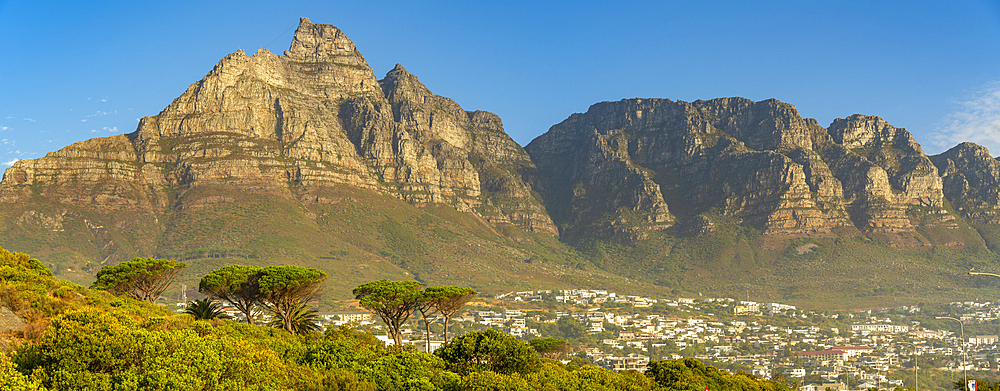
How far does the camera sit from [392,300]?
192 feet

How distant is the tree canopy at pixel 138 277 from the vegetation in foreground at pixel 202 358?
639 cm

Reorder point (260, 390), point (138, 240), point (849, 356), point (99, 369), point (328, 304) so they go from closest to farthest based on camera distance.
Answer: point (99, 369) → point (260, 390) → point (849, 356) → point (328, 304) → point (138, 240)

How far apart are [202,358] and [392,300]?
33199 mm

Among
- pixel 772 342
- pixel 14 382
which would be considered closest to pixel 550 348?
pixel 14 382

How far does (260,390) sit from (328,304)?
481ft

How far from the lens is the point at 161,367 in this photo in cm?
2402

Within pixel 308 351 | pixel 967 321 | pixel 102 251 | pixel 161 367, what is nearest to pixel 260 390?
pixel 161 367

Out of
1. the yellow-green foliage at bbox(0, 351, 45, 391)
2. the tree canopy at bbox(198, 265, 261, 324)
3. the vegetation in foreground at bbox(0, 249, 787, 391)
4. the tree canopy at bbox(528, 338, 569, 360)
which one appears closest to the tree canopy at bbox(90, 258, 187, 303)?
the tree canopy at bbox(198, 265, 261, 324)

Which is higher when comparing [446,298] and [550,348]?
[446,298]

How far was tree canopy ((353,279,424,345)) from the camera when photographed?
5831 centimetres

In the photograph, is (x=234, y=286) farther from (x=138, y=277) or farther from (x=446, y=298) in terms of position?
(x=446, y=298)

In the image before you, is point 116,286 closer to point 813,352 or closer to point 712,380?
point 712,380

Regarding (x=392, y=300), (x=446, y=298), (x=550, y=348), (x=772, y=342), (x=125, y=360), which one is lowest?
(x=772, y=342)

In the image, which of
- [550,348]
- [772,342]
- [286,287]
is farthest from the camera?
[772,342]
